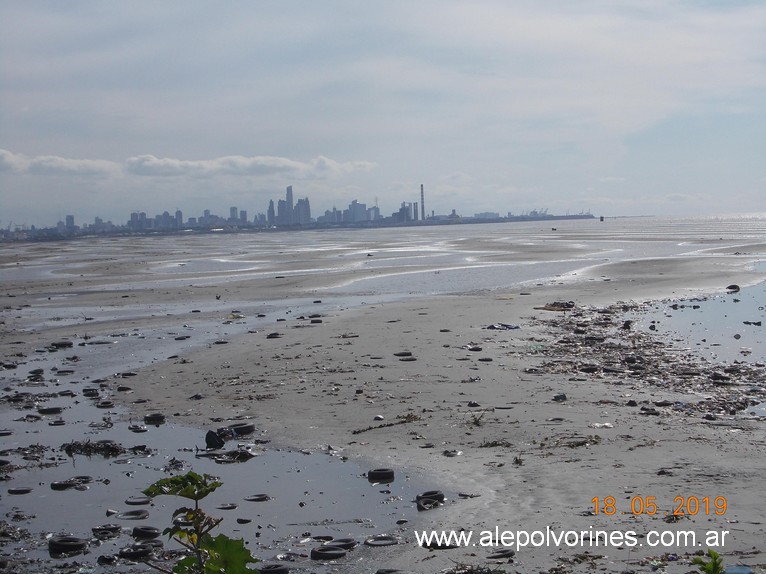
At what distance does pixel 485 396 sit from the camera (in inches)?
502

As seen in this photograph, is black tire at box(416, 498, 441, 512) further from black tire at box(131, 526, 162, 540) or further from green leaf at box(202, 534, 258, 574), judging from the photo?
green leaf at box(202, 534, 258, 574)

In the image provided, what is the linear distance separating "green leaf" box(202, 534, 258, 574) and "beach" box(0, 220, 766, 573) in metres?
2.92

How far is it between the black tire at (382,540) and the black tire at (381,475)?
66.7 inches

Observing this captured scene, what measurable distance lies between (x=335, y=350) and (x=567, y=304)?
1048 centimetres

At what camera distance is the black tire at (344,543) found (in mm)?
7008

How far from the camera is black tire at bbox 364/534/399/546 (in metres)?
7.02

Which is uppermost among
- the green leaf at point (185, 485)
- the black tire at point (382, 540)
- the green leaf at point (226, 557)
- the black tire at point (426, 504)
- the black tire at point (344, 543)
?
the green leaf at point (185, 485)

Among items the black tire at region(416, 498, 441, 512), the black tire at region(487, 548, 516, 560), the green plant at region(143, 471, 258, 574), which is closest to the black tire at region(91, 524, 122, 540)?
the black tire at region(416, 498, 441, 512)

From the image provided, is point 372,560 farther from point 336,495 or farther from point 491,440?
point 491,440

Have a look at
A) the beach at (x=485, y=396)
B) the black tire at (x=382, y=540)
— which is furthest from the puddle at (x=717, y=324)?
the black tire at (x=382, y=540)

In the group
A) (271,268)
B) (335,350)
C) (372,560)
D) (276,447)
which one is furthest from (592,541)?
(271,268)

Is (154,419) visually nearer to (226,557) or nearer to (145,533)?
(145,533)

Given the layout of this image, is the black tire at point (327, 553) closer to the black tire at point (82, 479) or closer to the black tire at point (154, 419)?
the black tire at point (82, 479)

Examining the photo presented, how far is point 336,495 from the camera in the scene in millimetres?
8523
